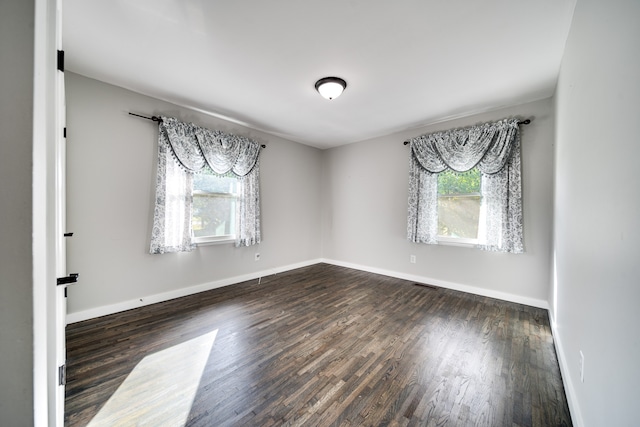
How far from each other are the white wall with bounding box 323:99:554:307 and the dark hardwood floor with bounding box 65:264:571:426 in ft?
1.50

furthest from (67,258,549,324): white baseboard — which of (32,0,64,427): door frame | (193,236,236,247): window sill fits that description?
(32,0,64,427): door frame

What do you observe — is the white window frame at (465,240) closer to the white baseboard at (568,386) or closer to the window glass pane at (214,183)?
the white baseboard at (568,386)

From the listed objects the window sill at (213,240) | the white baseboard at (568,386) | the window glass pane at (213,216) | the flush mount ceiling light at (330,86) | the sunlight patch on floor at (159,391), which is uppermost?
the flush mount ceiling light at (330,86)

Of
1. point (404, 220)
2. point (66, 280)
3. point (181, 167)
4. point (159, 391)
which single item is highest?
point (181, 167)

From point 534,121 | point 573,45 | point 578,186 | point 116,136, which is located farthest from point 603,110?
point 116,136

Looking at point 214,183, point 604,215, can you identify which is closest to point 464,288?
point 604,215

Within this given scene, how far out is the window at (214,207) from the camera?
→ 344 cm

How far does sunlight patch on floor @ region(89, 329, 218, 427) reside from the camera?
140 cm

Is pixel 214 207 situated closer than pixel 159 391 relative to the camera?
No

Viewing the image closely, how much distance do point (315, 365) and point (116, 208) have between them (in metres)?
2.78

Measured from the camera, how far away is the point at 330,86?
8.40ft

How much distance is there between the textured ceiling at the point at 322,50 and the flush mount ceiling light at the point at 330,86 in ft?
0.23

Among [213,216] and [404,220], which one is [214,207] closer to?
[213,216]

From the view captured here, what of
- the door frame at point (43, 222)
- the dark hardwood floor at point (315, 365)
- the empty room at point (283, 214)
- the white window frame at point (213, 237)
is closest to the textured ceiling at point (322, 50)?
the empty room at point (283, 214)
